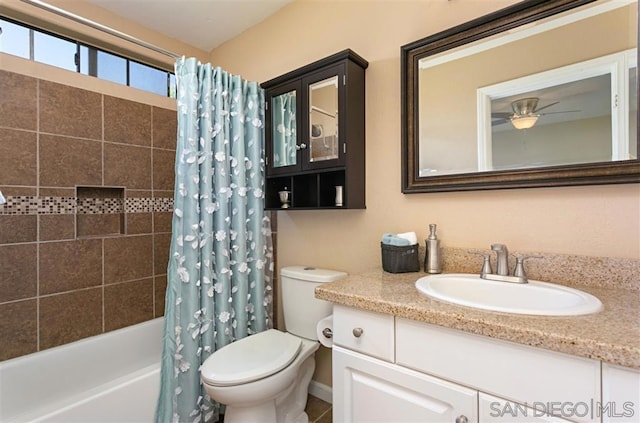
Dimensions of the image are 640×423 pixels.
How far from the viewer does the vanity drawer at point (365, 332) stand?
1.00m

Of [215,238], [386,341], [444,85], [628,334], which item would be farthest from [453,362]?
[215,238]

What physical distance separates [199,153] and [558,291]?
5.51ft

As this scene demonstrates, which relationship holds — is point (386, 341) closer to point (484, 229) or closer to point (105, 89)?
point (484, 229)

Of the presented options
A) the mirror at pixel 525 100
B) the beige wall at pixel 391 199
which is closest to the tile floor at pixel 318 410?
the beige wall at pixel 391 199

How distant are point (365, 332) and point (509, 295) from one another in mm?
573

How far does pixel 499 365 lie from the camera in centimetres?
80

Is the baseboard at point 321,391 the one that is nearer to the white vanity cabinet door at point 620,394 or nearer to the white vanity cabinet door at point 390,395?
the white vanity cabinet door at point 390,395

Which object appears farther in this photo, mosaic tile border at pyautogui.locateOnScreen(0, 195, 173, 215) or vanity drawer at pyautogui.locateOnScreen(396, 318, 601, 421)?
mosaic tile border at pyautogui.locateOnScreen(0, 195, 173, 215)

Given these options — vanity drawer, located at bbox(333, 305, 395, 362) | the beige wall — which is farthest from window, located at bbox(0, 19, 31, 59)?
vanity drawer, located at bbox(333, 305, 395, 362)

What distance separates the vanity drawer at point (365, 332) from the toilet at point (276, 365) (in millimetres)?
434

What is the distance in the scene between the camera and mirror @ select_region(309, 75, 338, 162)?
161cm

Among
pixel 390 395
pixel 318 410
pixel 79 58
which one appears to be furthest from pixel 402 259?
pixel 79 58

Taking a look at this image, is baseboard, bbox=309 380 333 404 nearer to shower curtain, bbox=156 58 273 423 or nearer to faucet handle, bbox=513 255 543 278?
shower curtain, bbox=156 58 273 423

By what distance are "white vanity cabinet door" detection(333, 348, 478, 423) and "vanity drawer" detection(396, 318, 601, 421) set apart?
0.04 metres
